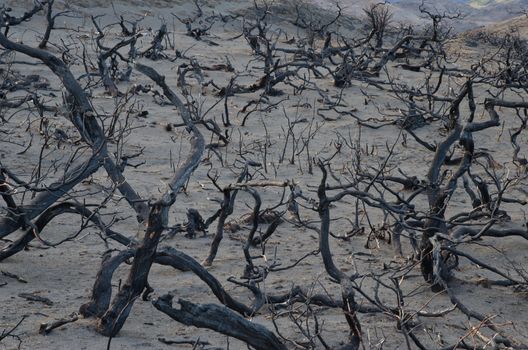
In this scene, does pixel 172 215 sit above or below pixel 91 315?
below

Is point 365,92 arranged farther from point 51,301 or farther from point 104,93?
point 51,301

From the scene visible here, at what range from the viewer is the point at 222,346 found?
10.4ft

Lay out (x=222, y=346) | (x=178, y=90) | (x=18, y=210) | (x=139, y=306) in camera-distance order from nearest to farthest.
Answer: (x=222, y=346), (x=139, y=306), (x=18, y=210), (x=178, y=90)

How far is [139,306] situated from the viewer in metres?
3.53

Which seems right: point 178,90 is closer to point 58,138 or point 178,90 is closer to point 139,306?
point 58,138

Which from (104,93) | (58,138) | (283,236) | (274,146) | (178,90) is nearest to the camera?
(283,236)

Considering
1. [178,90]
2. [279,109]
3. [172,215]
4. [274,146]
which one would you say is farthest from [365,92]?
[172,215]

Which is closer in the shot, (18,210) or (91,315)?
(91,315)

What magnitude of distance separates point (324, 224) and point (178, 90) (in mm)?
5847

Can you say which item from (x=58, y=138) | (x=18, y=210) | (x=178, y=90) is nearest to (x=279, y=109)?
(x=178, y=90)

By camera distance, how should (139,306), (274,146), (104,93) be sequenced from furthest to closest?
1. (104,93)
2. (274,146)
3. (139,306)

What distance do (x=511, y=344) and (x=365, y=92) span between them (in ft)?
22.0

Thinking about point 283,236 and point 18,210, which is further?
point 283,236

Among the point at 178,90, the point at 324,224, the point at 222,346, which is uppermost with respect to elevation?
the point at 324,224
